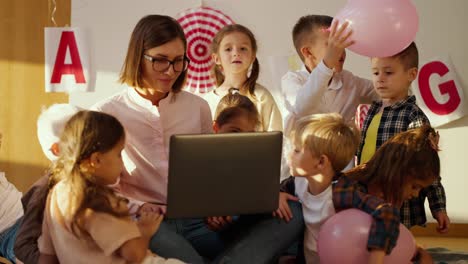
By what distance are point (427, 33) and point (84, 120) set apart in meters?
2.56

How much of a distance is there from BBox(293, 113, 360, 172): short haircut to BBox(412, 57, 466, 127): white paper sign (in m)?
1.84

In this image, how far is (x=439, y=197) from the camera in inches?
105

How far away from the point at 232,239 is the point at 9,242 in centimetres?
73

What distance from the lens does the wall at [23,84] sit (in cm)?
428

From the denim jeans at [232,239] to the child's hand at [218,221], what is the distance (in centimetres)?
2

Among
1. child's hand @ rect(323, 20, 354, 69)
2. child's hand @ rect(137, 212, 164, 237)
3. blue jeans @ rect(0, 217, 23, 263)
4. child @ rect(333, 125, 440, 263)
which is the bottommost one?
blue jeans @ rect(0, 217, 23, 263)

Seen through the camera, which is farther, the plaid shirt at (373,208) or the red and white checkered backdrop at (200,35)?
the red and white checkered backdrop at (200,35)

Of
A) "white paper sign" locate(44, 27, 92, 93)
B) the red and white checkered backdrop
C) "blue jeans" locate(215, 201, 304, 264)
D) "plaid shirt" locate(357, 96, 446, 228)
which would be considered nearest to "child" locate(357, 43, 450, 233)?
"plaid shirt" locate(357, 96, 446, 228)

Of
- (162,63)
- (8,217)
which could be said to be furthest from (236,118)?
(8,217)

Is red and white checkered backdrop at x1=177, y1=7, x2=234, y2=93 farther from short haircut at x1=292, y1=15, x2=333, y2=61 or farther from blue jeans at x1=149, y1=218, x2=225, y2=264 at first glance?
blue jeans at x1=149, y1=218, x2=225, y2=264

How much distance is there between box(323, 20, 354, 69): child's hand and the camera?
249 cm

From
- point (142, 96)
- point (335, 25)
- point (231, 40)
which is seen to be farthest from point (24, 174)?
point (335, 25)

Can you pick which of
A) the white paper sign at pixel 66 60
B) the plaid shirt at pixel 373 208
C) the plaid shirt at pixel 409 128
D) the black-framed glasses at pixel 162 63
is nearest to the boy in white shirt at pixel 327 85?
the plaid shirt at pixel 409 128

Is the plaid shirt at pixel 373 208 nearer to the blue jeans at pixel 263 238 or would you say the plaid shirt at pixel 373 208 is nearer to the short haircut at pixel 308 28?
the blue jeans at pixel 263 238
